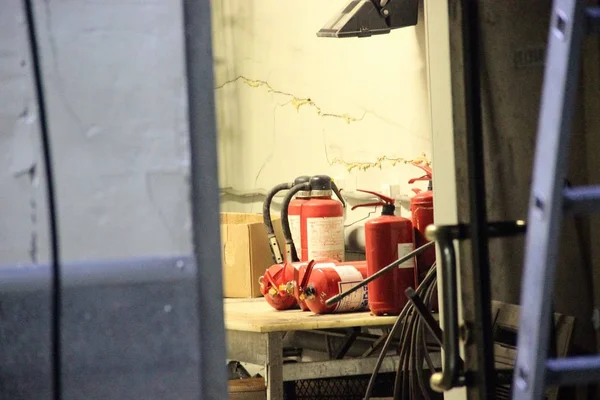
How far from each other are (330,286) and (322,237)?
0.42 m

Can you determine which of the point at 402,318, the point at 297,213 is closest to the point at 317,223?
the point at 297,213

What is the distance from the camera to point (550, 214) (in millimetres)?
990

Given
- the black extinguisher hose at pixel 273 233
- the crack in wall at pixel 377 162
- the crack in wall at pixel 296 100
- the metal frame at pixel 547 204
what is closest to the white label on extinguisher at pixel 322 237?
the black extinguisher hose at pixel 273 233

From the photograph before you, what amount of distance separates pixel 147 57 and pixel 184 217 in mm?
196

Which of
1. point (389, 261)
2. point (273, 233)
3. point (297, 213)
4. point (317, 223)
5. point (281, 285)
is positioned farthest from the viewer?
point (273, 233)

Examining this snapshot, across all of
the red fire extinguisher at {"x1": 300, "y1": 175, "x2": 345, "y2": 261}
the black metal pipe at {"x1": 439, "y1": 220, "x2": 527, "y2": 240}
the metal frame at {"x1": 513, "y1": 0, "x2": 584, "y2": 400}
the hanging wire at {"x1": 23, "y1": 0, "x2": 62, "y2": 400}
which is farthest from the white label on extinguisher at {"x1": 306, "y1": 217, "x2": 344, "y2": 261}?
the hanging wire at {"x1": 23, "y1": 0, "x2": 62, "y2": 400}

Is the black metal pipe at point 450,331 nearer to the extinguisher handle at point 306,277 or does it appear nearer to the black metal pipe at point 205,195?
the black metal pipe at point 205,195

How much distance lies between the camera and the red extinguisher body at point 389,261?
270 centimetres

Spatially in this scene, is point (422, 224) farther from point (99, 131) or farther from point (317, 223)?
point (99, 131)

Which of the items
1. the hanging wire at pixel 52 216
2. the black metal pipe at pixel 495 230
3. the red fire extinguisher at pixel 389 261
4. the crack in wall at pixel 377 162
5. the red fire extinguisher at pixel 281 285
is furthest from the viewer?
the crack in wall at pixel 377 162

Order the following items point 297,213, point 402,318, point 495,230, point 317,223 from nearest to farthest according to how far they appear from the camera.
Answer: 1. point 495,230
2. point 402,318
3. point 317,223
4. point 297,213

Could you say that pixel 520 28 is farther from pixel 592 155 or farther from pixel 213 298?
pixel 213 298

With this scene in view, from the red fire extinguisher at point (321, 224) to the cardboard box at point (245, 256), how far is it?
302 millimetres

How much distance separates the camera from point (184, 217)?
95 centimetres
